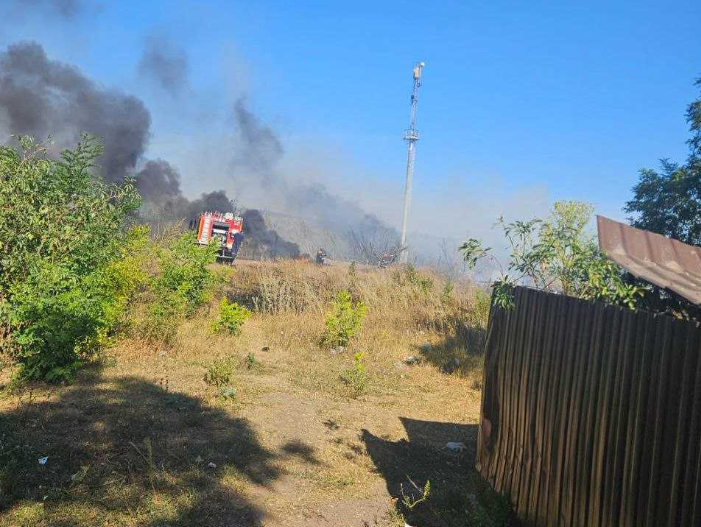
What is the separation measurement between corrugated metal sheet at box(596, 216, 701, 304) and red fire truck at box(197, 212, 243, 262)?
693 inches

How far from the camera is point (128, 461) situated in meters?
3.79

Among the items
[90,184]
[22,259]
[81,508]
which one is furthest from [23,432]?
[90,184]

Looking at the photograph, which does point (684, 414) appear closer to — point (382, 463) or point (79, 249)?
point (382, 463)

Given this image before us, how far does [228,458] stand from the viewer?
4113 millimetres

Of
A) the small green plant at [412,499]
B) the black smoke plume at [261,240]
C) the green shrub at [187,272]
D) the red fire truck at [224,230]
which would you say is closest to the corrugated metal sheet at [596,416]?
the small green plant at [412,499]

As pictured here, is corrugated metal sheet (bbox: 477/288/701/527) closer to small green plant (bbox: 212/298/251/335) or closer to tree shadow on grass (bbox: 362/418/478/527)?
tree shadow on grass (bbox: 362/418/478/527)

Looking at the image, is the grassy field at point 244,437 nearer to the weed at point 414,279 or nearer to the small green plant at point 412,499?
the small green plant at point 412,499

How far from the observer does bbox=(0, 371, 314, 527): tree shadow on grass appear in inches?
125

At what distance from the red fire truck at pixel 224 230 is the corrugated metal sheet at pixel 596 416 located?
57.9 feet

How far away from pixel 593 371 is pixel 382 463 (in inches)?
94.0

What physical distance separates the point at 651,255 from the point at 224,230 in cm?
1873

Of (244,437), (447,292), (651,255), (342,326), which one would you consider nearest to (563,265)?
(651,255)

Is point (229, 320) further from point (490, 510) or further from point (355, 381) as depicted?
point (490, 510)

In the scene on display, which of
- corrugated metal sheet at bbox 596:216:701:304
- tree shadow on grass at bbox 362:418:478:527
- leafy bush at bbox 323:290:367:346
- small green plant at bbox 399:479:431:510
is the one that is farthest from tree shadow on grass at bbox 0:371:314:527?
leafy bush at bbox 323:290:367:346
